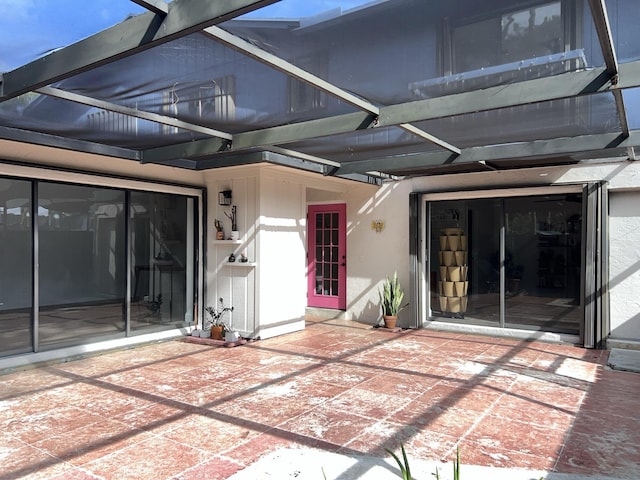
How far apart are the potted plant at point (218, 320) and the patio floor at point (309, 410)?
563mm

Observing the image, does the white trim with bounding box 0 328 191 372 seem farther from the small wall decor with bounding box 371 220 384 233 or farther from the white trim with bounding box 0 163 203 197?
the small wall decor with bounding box 371 220 384 233

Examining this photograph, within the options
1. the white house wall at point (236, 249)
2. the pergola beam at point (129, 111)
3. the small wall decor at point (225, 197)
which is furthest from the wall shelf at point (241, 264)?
the pergola beam at point (129, 111)

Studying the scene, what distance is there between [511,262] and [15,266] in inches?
262

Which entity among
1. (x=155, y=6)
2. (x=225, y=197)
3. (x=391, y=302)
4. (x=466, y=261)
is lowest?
(x=391, y=302)

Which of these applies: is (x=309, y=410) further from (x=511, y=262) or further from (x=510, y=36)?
(x=511, y=262)

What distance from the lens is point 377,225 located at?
7.88m

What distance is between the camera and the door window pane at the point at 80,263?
5.33m

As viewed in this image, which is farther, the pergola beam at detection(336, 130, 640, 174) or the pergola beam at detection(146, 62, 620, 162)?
the pergola beam at detection(336, 130, 640, 174)

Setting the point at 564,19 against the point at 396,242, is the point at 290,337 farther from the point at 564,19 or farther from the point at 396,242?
the point at 564,19

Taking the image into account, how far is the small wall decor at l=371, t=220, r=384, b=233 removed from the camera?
308 inches

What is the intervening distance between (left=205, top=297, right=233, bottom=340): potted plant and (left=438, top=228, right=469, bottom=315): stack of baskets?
3471 millimetres

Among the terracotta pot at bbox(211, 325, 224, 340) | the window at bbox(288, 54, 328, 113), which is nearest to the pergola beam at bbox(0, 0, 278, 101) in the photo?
the window at bbox(288, 54, 328, 113)

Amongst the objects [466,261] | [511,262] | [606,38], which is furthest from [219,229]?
[606,38]

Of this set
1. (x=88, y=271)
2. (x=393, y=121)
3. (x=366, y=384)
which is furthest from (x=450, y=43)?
(x=88, y=271)
